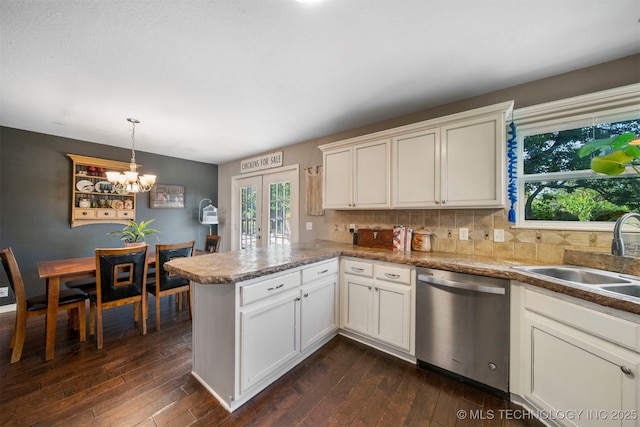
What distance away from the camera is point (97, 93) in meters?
2.14

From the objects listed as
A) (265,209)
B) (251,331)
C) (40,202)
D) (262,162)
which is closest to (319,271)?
(251,331)

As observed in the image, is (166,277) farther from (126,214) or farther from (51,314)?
(126,214)

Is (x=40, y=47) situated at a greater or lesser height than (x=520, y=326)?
greater

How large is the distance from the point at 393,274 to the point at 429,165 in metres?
1.05

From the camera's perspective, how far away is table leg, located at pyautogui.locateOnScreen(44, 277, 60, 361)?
197 cm

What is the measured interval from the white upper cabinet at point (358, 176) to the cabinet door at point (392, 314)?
2.74ft

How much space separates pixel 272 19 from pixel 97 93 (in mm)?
1926

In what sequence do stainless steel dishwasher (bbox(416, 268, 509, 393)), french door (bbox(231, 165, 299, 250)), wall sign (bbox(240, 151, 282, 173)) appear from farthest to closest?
wall sign (bbox(240, 151, 282, 173))
french door (bbox(231, 165, 299, 250))
stainless steel dishwasher (bbox(416, 268, 509, 393))

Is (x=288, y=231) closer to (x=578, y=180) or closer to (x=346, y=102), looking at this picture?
(x=346, y=102)

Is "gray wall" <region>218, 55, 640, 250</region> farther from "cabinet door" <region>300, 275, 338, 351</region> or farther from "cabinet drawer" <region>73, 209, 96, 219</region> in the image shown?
"cabinet drawer" <region>73, 209, 96, 219</region>

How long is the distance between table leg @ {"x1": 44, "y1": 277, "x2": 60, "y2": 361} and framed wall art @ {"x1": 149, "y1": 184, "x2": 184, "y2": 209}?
7.84 feet

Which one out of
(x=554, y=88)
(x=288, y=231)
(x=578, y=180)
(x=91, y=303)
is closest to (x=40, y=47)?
(x=91, y=303)

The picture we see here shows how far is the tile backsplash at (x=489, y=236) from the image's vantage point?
180cm

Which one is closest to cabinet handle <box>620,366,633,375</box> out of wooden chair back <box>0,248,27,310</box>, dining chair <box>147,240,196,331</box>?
dining chair <box>147,240,196,331</box>
